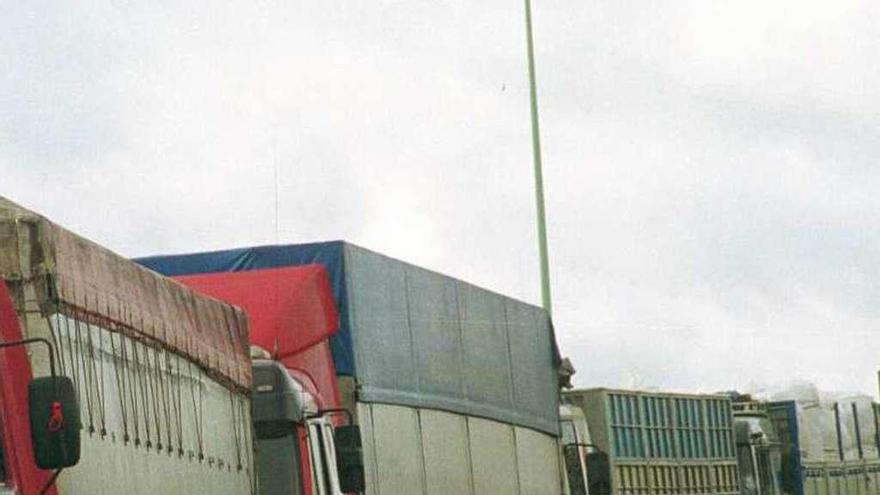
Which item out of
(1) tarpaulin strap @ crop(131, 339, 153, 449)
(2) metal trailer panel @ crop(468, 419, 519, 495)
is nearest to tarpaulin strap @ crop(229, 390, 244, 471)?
(1) tarpaulin strap @ crop(131, 339, 153, 449)

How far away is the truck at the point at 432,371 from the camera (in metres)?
16.0

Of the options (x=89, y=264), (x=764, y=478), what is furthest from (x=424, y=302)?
(x=764, y=478)

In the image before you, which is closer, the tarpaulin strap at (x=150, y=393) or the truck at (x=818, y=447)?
the tarpaulin strap at (x=150, y=393)

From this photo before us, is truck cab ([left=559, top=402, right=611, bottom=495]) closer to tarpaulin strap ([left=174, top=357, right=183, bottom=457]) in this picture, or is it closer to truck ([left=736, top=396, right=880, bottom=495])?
truck ([left=736, top=396, right=880, bottom=495])

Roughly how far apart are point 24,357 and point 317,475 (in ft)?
14.7

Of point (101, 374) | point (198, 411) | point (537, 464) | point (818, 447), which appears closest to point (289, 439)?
point (198, 411)

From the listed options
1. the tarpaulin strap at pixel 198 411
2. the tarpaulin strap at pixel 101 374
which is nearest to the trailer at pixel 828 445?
the tarpaulin strap at pixel 198 411

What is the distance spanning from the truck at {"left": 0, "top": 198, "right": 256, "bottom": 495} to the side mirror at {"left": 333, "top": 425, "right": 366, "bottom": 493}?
1.08 m

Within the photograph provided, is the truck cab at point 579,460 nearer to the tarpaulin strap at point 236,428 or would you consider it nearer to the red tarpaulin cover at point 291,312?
the red tarpaulin cover at point 291,312

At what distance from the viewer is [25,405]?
8500 millimetres

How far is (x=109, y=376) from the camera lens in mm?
10164

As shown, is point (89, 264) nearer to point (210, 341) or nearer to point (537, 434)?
point (210, 341)

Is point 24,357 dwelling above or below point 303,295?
below

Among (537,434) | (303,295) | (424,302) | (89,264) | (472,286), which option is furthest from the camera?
(537,434)
